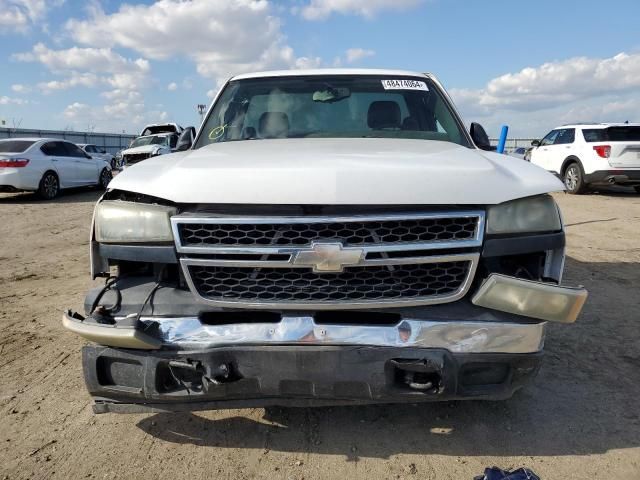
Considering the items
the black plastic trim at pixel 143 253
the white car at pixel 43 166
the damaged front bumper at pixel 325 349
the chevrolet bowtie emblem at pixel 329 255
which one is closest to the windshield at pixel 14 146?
the white car at pixel 43 166

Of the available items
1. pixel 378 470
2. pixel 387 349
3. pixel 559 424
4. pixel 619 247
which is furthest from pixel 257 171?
pixel 619 247

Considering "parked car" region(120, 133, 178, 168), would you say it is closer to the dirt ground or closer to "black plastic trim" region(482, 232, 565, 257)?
the dirt ground

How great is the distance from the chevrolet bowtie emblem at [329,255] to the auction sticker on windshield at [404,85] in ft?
6.72

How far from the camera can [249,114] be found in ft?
12.0

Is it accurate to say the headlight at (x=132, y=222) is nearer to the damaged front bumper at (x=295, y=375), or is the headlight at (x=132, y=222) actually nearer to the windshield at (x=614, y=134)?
the damaged front bumper at (x=295, y=375)

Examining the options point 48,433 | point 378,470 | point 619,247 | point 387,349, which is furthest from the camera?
point 619,247

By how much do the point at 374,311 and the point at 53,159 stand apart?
44.7 ft

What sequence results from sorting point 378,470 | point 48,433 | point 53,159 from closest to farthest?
point 378,470
point 48,433
point 53,159

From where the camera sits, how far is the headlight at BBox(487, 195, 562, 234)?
2.15 metres

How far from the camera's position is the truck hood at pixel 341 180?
6.73 ft

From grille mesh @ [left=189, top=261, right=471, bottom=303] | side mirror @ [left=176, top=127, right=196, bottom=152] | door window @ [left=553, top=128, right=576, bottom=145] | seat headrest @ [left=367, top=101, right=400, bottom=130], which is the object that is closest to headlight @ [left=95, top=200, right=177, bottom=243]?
grille mesh @ [left=189, top=261, right=471, bottom=303]

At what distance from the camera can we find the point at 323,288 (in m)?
2.14

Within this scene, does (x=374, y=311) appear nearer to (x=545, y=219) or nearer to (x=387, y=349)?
(x=387, y=349)

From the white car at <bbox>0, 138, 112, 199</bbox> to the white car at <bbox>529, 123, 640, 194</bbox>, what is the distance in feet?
43.7
